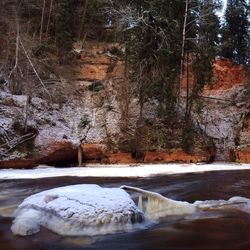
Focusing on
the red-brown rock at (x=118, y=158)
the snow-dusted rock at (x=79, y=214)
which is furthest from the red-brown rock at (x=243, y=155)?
the snow-dusted rock at (x=79, y=214)

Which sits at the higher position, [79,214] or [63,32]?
[63,32]

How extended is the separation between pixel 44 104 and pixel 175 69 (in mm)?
6518

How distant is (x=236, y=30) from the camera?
94.0 feet

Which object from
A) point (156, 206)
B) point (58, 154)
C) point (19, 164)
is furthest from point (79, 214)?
point (58, 154)

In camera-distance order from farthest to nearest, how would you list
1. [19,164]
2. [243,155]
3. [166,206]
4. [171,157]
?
[243,155] < [171,157] < [19,164] < [166,206]

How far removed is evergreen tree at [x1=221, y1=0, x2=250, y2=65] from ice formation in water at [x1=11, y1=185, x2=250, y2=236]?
23.3 meters

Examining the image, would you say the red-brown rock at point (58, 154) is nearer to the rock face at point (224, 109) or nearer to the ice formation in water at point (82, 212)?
the rock face at point (224, 109)

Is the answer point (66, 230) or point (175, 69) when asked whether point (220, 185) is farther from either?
point (175, 69)

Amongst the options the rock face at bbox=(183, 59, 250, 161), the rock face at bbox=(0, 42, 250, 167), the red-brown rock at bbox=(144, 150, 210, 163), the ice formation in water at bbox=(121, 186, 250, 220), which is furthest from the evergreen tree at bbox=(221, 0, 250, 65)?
the ice formation in water at bbox=(121, 186, 250, 220)

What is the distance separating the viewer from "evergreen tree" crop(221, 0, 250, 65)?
1109 inches

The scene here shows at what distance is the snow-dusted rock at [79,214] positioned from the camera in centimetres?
577

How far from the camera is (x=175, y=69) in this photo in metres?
19.0

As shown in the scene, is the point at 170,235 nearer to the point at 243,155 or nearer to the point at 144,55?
the point at 243,155

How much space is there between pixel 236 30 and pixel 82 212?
25.8m
